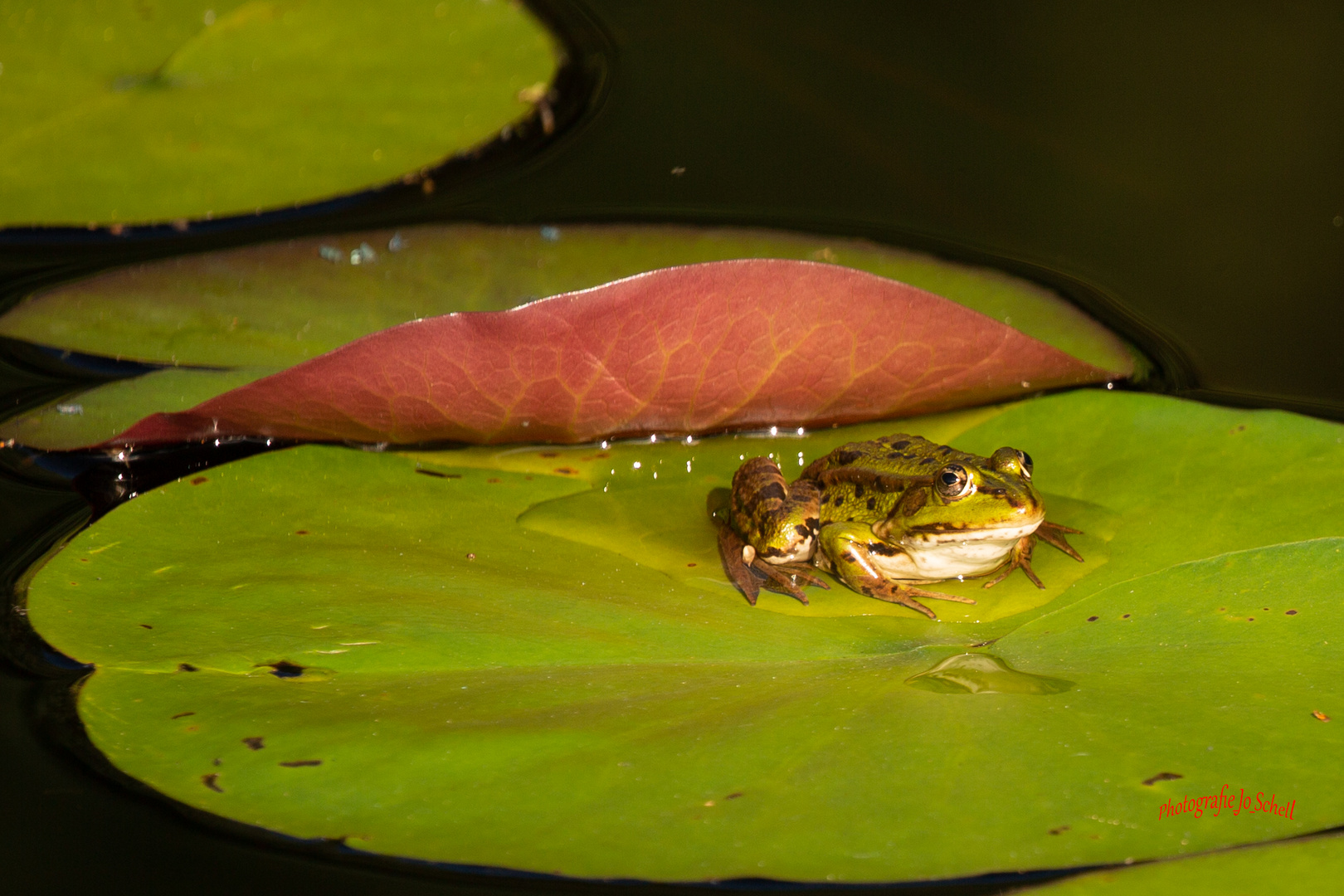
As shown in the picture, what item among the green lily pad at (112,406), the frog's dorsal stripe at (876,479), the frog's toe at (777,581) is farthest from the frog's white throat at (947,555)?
the green lily pad at (112,406)

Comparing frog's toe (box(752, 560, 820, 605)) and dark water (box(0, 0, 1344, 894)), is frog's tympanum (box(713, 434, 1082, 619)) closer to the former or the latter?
frog's toe (box(752, 560, 820, 605))

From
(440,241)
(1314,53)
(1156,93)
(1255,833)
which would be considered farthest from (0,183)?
(1314,53)

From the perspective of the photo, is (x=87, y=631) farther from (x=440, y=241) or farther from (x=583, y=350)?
(x=440, y=241)

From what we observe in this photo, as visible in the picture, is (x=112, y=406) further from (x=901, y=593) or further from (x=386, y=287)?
(x=901, y=593)

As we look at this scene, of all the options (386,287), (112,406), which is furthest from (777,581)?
(112,406)

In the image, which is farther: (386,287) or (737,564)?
(386,287)

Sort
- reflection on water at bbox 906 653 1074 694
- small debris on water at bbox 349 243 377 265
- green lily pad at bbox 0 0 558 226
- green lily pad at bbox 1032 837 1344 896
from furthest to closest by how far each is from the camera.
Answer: green lily pad at bbox 0 0 558 226 → small debris on water at bbox 349 243 377 265 → reflection on water at bbox 906 653 1074 694 → green lily pad at bbox 1032 837 1344 896
